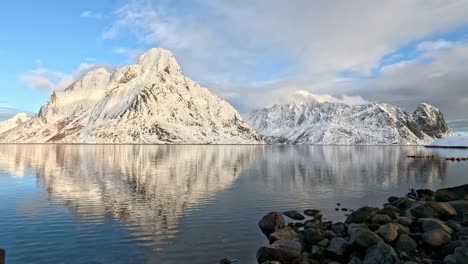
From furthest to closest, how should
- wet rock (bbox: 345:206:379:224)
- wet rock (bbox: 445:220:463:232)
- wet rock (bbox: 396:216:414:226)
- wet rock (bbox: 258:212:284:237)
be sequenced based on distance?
wet rock (bbox: 345:206:379:224), wet rock (bbox: 258:212:284:237), wet rock (bbox: 396:216:414:226), wet rock (bbox: 445:220:463:232)

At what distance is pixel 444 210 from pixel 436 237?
7747mm

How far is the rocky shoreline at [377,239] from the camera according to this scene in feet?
72.3

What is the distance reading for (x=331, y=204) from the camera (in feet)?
145

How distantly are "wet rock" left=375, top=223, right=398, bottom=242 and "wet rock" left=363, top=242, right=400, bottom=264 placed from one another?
13.2ft

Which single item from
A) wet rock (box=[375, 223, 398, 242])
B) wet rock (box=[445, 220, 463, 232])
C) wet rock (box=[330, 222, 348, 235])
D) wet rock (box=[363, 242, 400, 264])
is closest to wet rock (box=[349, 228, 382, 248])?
wet rock (box=[375, 223, 398, 242])


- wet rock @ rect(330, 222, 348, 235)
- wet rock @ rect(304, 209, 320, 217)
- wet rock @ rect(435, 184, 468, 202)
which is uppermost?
wet rock @ rect(435, 184, 468, 202)

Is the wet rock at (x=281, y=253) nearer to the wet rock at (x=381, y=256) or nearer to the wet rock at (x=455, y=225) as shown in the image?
the wet rock at (x=381, y=256)

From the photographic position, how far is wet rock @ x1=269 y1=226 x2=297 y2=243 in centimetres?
2797

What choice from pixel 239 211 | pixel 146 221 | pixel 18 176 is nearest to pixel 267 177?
pixel 239 211

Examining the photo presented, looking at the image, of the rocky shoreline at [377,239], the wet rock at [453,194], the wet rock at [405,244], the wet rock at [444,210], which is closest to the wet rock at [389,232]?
the rocky shoreline at [377,239]

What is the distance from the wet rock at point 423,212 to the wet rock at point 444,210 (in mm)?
463

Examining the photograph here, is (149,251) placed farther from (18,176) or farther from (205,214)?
(18,176)

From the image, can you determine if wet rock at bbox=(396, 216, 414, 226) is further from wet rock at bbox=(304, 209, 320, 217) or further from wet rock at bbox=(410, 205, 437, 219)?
wet rock at bbox=(304, 209, 320, 217)

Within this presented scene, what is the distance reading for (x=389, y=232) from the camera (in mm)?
25641
